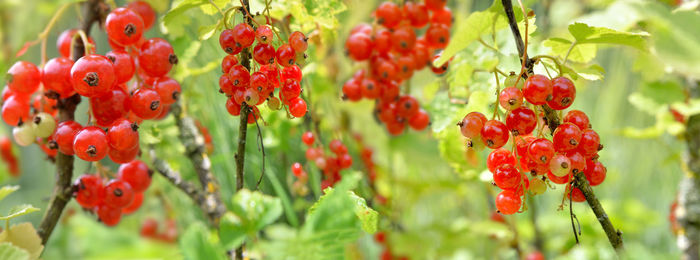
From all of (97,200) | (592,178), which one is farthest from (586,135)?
(97,200)

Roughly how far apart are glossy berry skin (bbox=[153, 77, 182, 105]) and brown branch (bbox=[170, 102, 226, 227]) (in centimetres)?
17

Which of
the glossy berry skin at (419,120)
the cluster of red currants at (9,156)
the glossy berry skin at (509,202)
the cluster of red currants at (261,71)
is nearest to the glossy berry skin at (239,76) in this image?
the cluster of red currants at (261,71)

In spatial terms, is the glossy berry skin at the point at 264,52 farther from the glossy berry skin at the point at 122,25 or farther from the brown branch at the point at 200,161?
the brown branch at the point at 200,161

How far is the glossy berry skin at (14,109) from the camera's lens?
50cm

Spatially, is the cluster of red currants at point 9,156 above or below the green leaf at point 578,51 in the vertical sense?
below

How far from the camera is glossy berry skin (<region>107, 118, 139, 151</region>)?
16.8 inches

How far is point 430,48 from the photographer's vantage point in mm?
638

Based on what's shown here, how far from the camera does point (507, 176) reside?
38cm

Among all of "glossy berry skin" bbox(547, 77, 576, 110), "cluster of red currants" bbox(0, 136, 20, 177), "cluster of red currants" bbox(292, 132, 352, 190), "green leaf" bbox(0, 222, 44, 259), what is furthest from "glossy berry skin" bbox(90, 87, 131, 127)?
"cluster of red currants" bbox(0, 136, 20, 177)

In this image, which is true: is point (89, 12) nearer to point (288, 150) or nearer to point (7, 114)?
point (7, 114)

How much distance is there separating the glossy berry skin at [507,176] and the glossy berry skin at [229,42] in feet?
0.67

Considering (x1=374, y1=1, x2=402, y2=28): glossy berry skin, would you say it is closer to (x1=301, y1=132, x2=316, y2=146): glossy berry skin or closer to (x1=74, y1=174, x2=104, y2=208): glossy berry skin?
(x1=301, y1=132, x2=316, y2=146): glossy berry skin

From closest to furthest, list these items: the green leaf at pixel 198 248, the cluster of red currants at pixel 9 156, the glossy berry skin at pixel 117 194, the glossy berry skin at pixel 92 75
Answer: the green leaf at pixel 198 248 < the glossy berry skin at pixel 92 75 < the glossy berry skin at pixel 117 194 < the cluster of red currants at pixel 9 156

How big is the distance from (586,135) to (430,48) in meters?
0.29
